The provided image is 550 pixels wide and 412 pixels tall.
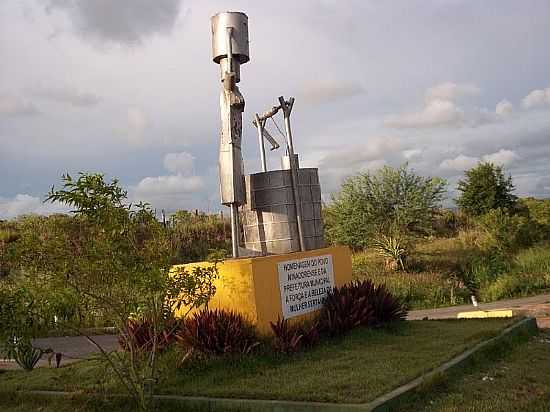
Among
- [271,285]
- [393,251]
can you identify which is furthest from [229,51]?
[393,251]

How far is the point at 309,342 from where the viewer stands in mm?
8633

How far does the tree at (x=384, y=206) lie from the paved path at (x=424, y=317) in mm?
7008

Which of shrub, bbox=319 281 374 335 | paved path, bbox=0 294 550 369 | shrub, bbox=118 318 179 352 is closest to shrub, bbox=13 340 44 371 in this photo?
shrub, bbox=118 318 179 352

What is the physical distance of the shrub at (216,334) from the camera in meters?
7.98

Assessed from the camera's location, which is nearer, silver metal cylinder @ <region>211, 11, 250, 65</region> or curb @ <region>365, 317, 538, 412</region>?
curb @ <region>365, 317, 538, 412</region>

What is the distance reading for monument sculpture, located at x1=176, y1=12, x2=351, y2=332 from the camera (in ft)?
28.8

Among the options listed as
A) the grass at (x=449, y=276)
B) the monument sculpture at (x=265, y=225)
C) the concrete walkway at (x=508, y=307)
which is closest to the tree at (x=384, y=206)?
the grass at (x=449, y=276)

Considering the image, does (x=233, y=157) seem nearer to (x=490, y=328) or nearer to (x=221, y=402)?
(x=221, y=402)

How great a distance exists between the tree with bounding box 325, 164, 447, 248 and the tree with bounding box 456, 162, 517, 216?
369 centimetres

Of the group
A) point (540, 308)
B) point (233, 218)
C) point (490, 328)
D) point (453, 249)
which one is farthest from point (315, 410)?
point (453, 249)

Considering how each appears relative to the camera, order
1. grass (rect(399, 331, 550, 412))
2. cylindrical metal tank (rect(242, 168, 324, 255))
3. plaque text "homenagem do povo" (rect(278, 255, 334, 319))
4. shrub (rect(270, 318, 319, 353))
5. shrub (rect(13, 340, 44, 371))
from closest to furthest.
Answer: grass (rect(399, 331, 550, 412))
shrub (rect(13, 340, 44, 371))
shrub (rect(270, 318, 319, 353))
plaque text "homenagem do povo" (rect(278, 255, 334, 319))
cylindrical metal tank (rect(242, 168, 324, 255))

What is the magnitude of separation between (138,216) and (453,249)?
20028 millimetres

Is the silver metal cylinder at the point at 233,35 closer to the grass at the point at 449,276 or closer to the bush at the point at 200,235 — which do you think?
the grass at the point at 449,276

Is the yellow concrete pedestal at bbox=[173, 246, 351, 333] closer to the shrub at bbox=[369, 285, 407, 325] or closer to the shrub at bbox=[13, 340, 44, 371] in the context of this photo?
the shrub at bbox=[369, 285, 407, 325]
